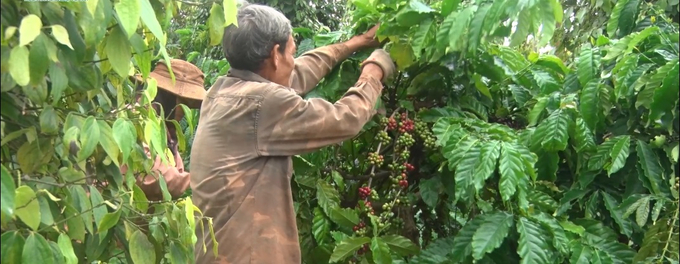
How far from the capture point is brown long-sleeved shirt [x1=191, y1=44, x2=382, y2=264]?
2021mm

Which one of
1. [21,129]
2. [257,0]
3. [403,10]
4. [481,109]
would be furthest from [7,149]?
[257,0]

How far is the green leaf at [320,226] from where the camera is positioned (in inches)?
91.5

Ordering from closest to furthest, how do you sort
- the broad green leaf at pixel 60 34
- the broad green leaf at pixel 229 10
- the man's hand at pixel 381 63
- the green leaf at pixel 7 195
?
the green leaf at pixel 7 195 < the broad green leaf at pixel 60 34 < the broad green leaf at pixel 229 10 < the man's hand at pixel 381 63

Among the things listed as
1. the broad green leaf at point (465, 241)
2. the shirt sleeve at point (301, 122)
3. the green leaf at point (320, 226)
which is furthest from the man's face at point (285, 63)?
the broad green leaf at point (465, 241)

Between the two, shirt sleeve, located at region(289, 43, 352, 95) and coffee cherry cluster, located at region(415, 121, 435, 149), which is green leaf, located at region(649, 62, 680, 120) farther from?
shirt sleeve, located at region(289, 43, 352, 95)

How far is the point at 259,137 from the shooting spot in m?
2.04

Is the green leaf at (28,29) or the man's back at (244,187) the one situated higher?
the green leaf at (28,29)

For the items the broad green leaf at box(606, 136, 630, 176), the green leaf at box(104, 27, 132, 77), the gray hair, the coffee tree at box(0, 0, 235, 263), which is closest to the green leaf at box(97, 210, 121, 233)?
the coffee tree at box(0, 0, 235, 263)

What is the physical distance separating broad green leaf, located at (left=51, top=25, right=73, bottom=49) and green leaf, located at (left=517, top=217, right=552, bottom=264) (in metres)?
1.22

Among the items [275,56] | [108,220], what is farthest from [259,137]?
[108,220]

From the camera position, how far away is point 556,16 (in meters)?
1.79

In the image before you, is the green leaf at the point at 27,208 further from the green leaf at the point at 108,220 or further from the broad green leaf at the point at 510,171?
the broad green leaf at the point at 510,171

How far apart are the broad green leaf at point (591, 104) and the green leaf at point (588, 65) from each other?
63mm

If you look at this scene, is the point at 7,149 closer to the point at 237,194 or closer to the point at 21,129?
the point at 21,129
